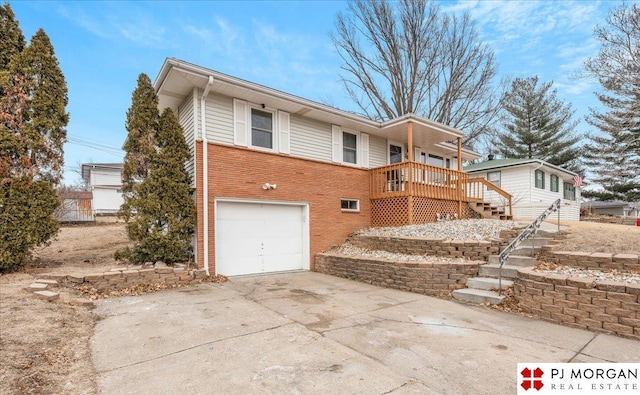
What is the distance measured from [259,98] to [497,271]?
24.1 ft

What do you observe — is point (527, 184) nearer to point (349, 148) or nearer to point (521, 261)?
point (349, 148)

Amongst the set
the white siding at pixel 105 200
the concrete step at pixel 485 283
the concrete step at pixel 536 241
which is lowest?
the concrete step at pixel 485 283

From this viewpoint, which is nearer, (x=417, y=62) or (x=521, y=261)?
(x=521, y=261)

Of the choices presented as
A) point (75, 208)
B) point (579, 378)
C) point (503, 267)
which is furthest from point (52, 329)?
point (75, 208)

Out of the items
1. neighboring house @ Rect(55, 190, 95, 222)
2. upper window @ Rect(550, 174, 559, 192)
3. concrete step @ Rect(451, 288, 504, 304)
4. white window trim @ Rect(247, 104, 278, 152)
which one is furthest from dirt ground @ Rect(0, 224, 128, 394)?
upper window @ Rect(550, 174, 559, 192)

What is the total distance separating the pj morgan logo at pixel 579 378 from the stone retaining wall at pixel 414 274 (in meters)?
3.24

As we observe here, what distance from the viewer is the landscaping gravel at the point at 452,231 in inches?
328

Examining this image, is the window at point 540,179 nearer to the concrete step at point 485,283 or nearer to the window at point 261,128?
the concrete step at point 485,283

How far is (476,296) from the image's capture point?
593 centimetres

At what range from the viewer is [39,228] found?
676 centimetres

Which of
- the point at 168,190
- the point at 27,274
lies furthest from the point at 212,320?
the point at 27,274

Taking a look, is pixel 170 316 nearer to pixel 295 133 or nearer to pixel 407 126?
pixel 295 133

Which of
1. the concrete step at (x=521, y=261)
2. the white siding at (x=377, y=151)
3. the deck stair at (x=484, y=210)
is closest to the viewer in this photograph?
the concrete step at (x=521, y=261)

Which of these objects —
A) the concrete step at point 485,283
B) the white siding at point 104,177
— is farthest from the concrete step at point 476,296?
the white siding at point 104,177
